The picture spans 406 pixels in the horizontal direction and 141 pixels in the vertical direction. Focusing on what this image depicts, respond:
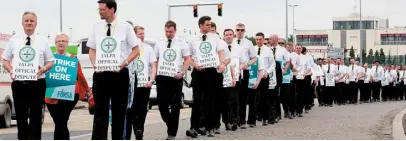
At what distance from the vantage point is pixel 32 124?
38.5 feet

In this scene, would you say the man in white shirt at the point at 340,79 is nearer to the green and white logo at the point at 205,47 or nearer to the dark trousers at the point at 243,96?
the dark trousers at the point at 243,96

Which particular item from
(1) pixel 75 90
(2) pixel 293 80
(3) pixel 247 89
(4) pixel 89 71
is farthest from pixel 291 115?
(4) pixel 89 71

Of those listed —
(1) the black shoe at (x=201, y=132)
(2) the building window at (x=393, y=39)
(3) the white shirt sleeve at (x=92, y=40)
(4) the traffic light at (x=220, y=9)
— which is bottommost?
(1) the black shoe at (x=201, y=132)

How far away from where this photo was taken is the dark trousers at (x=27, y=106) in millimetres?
11648

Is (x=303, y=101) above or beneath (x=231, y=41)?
beneath

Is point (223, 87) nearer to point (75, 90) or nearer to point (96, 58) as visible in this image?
point (75, 90)

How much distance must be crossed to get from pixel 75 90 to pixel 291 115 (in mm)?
11548

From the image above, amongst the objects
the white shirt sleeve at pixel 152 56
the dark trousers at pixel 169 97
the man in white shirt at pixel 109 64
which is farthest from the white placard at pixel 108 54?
the dark trousers at pixel 169 97

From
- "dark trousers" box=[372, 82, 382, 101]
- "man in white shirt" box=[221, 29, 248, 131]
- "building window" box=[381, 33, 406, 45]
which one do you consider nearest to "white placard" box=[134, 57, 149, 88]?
"man in white shirt" box=[221, 29, 248, 131]

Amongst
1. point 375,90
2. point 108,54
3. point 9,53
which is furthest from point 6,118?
point 375,90

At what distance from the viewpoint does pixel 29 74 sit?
1167 cm

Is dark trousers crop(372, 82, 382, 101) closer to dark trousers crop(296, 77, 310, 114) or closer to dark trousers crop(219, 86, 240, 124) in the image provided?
dark trousers crop(296, 77, 310, 114)

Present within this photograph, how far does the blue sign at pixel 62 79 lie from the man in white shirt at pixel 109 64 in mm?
1254

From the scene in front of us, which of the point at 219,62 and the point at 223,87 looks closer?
the point at 219,62
